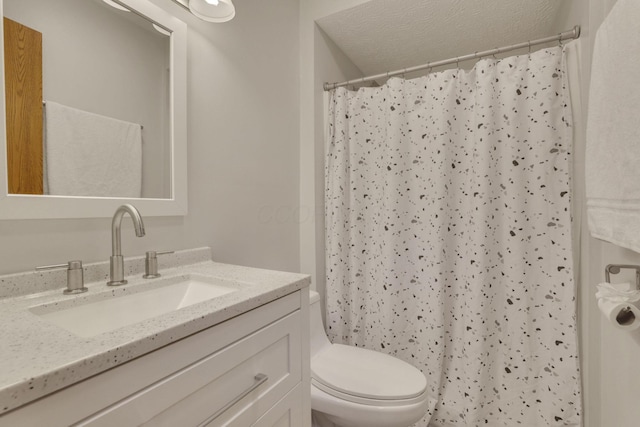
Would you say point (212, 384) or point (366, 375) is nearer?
point (212, 384)

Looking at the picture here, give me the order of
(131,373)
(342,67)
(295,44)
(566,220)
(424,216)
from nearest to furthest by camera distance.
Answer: (131,373), (566,220), (424,216), (295,44), (342,67)

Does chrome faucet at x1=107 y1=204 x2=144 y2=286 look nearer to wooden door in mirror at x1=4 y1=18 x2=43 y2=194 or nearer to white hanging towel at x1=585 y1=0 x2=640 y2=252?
wooden door in mirror at x1=4 y1=18 x2=43 y2=194

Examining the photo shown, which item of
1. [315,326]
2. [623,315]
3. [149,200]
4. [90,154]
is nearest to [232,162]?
[149,200]

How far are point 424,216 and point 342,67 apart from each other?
1233 millimetres

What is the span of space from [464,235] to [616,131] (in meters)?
0.85

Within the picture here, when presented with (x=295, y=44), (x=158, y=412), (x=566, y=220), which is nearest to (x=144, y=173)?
(x=158, y=412)

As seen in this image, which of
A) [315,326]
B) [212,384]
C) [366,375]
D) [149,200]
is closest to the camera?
[212,384]

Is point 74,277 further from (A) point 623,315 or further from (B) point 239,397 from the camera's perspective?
(A) point 623,315

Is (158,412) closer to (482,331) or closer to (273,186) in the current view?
(273,186)

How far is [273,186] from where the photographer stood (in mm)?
1528

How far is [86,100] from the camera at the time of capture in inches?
33.7

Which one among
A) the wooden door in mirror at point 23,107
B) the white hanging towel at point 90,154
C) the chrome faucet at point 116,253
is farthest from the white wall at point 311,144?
the wooden door in mirror at point 23,107

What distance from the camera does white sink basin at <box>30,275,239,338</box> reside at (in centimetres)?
68

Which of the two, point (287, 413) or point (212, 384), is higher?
point (212, 384)
